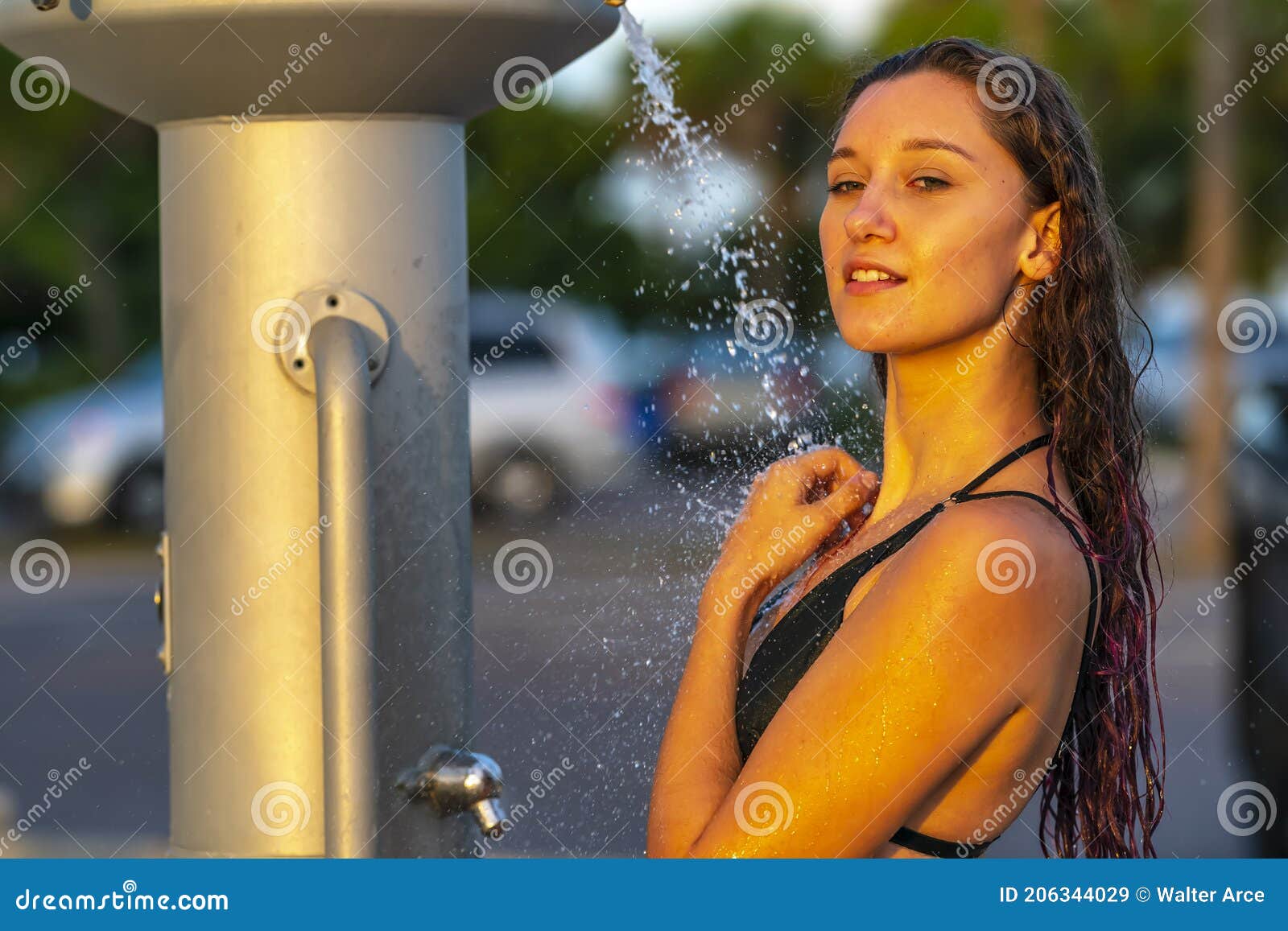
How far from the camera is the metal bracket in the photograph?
7.29 ft

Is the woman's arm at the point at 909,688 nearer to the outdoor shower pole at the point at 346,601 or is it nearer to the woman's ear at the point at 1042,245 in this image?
the woman's ear at the point at 1042,245

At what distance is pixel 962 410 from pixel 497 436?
45.9 feet

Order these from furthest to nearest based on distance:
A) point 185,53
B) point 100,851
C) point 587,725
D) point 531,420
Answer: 1. point 531,420
2. point 100,851
3. point 587,725
4. point 185,53

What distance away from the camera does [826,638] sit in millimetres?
2051

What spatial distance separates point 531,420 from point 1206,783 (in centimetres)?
928

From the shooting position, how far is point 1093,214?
7.01 feet

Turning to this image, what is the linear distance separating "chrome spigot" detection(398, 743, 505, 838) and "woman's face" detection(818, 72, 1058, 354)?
0.80m

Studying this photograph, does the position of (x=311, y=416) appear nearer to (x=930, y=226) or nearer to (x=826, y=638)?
(x=826, y=638)

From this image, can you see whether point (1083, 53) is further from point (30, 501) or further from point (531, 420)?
point (30, 501)

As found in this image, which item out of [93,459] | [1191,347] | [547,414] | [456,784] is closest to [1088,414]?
[456,784]

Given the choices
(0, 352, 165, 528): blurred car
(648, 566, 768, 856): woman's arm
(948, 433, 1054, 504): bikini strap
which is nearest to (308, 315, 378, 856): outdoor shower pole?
(648, 566, 768, 856): woman's arm

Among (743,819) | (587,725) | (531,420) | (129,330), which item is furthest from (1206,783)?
→ (129,330)

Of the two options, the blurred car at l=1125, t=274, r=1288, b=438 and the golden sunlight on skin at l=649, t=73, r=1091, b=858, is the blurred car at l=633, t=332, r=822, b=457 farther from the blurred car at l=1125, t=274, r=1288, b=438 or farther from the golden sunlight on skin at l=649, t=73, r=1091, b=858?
the blurred car at l=1125, t=274, r=1288, b=438

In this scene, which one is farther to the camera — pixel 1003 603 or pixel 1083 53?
pixel 1083 53
